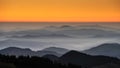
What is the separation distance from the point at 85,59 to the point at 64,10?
883 mm

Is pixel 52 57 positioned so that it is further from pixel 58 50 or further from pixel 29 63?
pixel 29 63

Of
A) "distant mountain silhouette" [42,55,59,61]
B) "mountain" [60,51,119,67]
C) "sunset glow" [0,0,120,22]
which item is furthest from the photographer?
"sunset glow" [0,0,120,22]

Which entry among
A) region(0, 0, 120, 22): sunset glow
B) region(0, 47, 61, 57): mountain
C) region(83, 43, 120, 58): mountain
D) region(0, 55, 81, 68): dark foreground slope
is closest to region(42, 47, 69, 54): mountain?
region(0, 47, 61, 57): mountain

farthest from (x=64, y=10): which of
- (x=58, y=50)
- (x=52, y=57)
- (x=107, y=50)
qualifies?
(x=107, y=50)

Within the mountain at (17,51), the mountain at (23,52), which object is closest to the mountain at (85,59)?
the mountain at (23,52)

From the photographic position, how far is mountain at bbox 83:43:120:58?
4.48 m

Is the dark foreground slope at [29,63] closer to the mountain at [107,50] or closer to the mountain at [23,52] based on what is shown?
the mountain at [23,52]

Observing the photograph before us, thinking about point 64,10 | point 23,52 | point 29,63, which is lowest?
point 29,63

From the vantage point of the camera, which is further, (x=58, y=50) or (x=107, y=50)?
(x=58, y=50)

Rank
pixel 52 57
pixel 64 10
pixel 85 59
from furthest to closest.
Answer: pixel 64 10 < pixel 52 57 < pixel 85 59

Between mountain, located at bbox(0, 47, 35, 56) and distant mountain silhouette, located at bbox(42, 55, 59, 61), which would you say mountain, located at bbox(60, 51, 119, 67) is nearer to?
distant mountain silhouette, located at bbox(42, 55, 59, 61)

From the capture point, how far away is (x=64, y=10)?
15.5 ft

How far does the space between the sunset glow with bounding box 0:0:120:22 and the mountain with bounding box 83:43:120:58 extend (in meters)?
0.42

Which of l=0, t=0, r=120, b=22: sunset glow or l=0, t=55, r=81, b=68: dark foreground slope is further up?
l=0, t=0, r=120, b=22: sunset glow
